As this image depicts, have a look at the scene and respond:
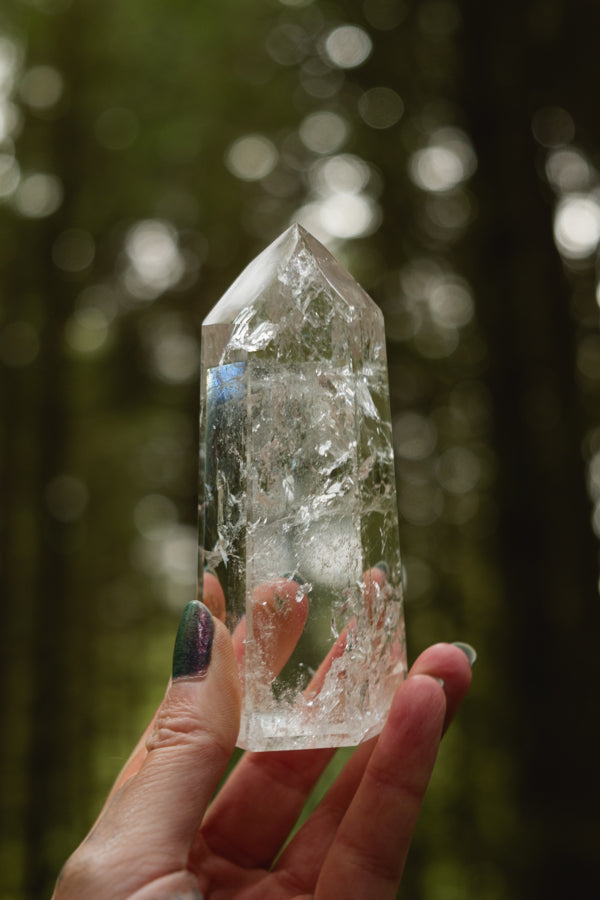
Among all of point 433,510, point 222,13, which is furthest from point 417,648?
point 222,13

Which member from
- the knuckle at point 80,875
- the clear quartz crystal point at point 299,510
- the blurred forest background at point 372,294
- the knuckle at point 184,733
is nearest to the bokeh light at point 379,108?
the blurred forest background at point 372,294

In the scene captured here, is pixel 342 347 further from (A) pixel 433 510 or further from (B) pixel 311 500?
(A) pixel 433 510

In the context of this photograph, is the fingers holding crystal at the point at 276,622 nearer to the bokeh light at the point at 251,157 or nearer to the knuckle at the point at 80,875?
the knuckle at the point at 80,875

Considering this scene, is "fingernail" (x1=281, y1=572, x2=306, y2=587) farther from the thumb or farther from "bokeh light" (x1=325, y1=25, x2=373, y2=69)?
"bokeh light" (x1=325, y1=25, x2=373, y2=69)

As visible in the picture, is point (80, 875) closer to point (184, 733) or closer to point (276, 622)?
point (184, 733)

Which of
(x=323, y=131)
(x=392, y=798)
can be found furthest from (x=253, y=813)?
(x=323, y=131)

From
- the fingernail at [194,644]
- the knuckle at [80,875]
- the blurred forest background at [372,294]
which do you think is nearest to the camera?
the knuckle at [80,875]

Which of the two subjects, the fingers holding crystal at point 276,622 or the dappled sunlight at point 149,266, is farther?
the dappled sunlight at point 149,266
